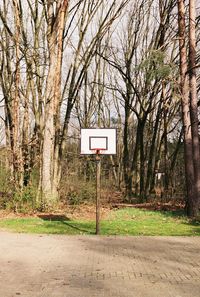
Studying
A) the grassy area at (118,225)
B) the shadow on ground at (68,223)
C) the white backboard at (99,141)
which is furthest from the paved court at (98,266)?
the white backboard at (99,141)

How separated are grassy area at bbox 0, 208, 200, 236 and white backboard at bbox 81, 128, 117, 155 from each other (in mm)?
2392

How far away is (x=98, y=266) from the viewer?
7879mm

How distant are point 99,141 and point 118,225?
354 cm

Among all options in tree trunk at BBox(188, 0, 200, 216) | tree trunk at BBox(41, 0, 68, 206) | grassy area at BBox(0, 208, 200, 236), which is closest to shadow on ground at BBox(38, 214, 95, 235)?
grassy area at BBox(0, 208, 200, 236)

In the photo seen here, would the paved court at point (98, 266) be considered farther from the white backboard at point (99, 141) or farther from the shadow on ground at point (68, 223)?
the white backboard at point (99, 141)

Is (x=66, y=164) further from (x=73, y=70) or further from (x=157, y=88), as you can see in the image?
(x=157, y=88)

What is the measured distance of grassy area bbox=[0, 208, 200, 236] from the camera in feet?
40.5

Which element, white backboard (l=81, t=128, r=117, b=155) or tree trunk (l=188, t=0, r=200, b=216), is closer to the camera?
white backboard (l=81, t=128, r=117, b=155)

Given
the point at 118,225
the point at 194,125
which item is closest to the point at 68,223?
the point at 118,225

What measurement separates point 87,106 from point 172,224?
2165cm

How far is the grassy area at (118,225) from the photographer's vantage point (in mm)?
12359

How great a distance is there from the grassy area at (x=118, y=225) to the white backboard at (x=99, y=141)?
7.85 feet

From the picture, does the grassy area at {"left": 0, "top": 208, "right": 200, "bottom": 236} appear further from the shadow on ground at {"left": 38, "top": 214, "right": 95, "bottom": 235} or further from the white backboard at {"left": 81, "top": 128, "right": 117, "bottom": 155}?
the white backboard at {"left": 81, "top": 128, "right": 117, "bottom": 155}

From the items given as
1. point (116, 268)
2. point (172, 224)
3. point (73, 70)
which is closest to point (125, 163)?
point (73, 70)
